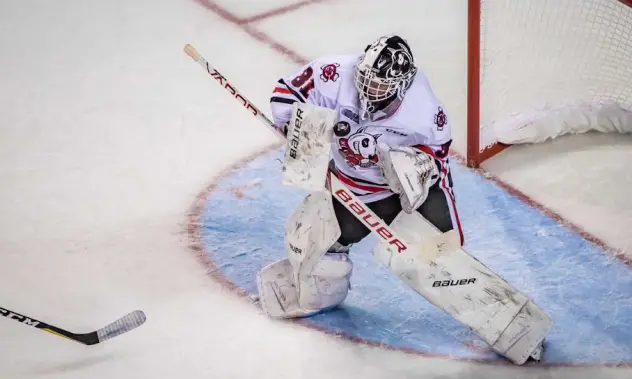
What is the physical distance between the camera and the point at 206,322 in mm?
2873

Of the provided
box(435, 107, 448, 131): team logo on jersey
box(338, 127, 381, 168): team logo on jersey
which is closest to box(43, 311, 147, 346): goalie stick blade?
box(338, 127, 381, 168): team logo on jersey

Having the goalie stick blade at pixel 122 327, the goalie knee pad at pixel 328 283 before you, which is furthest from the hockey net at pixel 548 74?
the goalie stick blade at pixel 122 327

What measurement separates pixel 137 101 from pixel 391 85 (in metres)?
2.03

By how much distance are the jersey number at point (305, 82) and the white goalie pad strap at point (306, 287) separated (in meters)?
0.51

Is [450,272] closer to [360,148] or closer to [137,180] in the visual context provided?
[360,148]

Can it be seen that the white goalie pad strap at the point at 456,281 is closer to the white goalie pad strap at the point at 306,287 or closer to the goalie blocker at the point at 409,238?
the goalie blocker at the point at 409,238

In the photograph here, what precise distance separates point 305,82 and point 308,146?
0.21 meters

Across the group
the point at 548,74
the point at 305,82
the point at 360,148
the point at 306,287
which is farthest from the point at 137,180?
the point at 548,74

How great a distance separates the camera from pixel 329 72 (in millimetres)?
2486

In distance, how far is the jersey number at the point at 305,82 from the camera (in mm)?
2514

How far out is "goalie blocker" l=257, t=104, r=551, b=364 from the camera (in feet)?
7.83

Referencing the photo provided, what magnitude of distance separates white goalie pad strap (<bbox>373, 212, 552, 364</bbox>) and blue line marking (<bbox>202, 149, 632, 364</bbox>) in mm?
183

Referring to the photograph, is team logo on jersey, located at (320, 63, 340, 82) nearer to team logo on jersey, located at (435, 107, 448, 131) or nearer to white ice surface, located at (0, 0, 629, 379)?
team logo on jersey, located at (435, 107, 448, 131)

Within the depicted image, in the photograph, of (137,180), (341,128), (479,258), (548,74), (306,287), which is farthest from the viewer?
(548,74)
